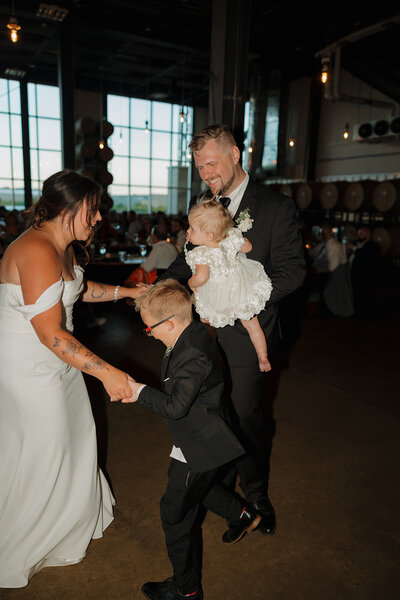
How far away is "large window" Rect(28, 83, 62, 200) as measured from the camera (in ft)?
58.5

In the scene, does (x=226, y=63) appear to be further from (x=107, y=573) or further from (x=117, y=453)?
(x=107, y=573)

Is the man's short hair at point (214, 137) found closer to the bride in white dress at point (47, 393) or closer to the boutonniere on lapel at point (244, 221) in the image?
the boutonniere on lapel at point (244, 221)

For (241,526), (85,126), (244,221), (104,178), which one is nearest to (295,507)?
(241,526)

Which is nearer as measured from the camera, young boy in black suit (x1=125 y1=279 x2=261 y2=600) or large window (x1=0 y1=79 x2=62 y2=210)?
young boy in black suit (x1=125 y1=279 x2=261 y2=600)

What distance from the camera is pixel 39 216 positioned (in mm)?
1664

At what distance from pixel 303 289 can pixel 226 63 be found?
336 cm

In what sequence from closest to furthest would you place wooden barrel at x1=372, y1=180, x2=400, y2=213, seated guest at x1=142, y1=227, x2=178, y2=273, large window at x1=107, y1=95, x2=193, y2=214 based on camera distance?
1. seated guest at x1=142, y1=227, x2=178, y2=273
2. wooden barrel at x1=372, y1=180, x2=400, y2=213
3. large window at x1=107, y1=95, x2=193, y2=214

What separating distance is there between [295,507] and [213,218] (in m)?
1.66

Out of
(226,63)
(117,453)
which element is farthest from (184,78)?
(117,453)

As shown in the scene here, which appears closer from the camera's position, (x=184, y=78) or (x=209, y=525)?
(x=209, y=525)

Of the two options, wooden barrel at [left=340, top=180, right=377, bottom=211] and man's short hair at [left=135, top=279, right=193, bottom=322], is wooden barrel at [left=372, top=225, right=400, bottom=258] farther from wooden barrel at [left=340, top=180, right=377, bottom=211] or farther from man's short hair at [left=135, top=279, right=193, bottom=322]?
man's short hair at [left=135, top=279, right=193, bottom=322]

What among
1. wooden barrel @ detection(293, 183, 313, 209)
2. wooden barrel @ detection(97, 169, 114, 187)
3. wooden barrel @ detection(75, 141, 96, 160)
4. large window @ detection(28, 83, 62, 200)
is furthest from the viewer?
large window @ detection(28, 83, 62, 200)

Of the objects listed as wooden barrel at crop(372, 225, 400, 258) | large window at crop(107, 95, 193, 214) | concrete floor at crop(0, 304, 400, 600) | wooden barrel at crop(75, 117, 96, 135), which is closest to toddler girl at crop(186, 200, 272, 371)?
concrete floor at crop(0, 304, 400, 600)

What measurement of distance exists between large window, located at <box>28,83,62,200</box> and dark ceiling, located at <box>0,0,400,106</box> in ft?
3.24
